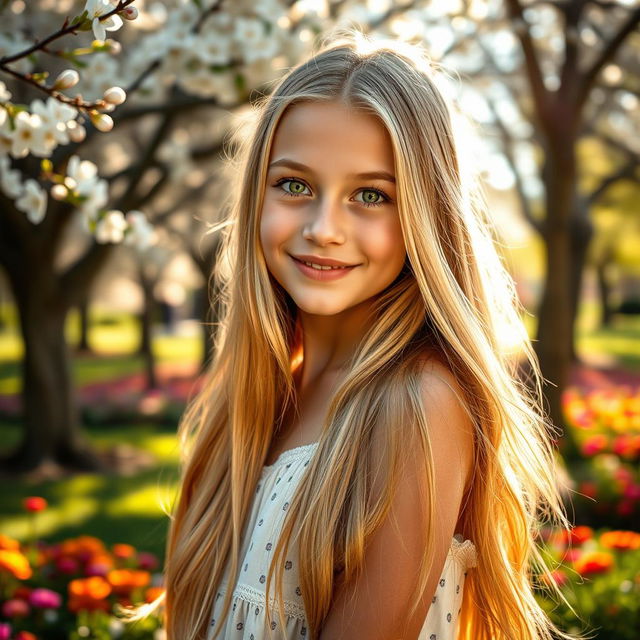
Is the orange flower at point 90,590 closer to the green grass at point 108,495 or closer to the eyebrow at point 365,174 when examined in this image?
the green grass at point 108,495

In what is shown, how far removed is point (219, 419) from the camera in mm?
2049

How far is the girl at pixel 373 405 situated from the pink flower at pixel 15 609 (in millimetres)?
1091

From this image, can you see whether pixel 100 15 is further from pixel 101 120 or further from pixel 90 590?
pixel 90 590

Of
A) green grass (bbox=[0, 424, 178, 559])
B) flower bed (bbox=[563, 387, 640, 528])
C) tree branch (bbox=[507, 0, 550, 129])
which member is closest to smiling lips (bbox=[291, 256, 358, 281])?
flower bed (bbox=[563, 387, 640, 528])

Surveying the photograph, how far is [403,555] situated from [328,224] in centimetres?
62

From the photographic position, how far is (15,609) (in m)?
2.73

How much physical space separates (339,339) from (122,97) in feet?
2.25

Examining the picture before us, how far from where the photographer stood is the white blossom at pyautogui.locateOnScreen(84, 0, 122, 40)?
1.52m

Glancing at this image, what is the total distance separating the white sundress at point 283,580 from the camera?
5.19ft

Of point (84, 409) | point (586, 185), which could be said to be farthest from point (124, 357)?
point (586, 185)

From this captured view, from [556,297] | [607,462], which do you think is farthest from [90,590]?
[607,462]

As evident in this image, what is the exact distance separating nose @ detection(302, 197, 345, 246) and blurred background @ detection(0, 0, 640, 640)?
1.17 ft

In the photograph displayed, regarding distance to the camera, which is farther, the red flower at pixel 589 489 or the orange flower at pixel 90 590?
the red flower at pixel 589 489

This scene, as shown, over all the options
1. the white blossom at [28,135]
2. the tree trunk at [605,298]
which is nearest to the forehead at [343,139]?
the white blossom at [28,135]
